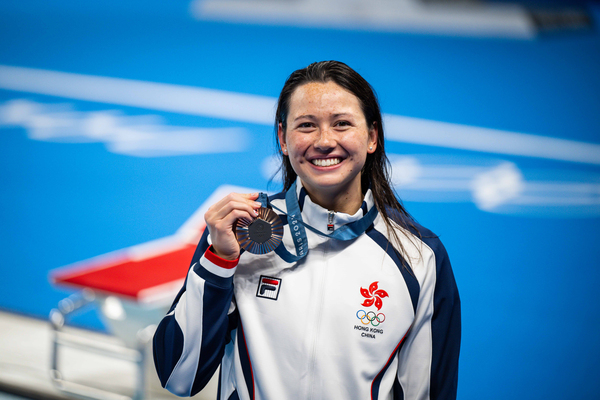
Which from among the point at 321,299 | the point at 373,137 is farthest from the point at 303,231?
the point at 373,137

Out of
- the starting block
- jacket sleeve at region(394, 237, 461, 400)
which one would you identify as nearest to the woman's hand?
jacket sleeve at region(394, 237, 461, 400)

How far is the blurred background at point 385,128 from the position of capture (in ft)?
10.7

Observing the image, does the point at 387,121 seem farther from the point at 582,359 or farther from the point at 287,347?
the point at 287,347

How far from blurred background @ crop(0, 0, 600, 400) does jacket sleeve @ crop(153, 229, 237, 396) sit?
64.3 inches

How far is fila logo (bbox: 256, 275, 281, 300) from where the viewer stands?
1.13 meters

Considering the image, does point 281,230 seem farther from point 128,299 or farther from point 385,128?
point 385,128

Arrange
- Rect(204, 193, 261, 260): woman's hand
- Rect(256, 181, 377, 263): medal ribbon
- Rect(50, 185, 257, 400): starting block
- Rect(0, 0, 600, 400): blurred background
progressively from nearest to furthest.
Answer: Rect(204, 193, 261, 260): woman's hand
Rect(256, 181, 377, 263): medal ribbon
Rect(50, 185, 257, 400): starting block
Rect(0, 0, 600, 400): blurred background

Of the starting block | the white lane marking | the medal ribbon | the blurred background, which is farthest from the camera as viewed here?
the white lane marking

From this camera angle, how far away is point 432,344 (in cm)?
114

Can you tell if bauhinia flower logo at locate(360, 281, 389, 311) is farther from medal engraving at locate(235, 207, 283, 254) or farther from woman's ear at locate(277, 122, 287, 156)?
woman's ear at locate(277, 122, 287, 156)

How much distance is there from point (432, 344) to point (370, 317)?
16 centimetres

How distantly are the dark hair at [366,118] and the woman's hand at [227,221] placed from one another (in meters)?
0.25

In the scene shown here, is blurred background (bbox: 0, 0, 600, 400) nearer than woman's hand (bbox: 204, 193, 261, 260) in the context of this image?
No

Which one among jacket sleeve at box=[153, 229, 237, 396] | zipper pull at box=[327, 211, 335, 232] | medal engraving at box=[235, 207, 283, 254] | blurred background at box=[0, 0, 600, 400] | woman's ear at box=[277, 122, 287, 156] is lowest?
jacket sleeve at box=[153, 229, 237, 396]
